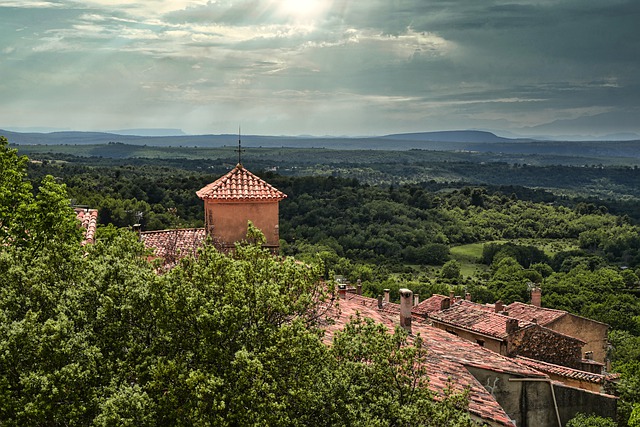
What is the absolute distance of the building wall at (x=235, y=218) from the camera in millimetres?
21609

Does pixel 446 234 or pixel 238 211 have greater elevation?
pixel 238 211

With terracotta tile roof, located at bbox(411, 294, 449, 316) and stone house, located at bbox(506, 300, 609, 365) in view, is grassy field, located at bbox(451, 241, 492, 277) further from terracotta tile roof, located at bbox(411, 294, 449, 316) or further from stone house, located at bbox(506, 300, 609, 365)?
terracotta tile roof, located at bbox(411, 294, 449, 316)

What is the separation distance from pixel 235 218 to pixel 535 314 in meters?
25.5

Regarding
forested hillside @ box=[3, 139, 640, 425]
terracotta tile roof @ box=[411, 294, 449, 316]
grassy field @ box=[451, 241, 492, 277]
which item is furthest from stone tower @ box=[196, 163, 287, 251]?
grassy field @ box=[451, 241, 492, 277]

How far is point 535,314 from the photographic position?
4088cm

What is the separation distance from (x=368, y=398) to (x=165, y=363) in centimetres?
357

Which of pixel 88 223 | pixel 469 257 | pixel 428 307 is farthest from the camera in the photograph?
pixel 469 257

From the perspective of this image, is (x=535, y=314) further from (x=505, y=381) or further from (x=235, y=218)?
(x=235, y=218)

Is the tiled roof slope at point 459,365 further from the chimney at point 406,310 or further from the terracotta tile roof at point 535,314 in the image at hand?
the terracotta tile roof at point 535,314

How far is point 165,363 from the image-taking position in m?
11.5

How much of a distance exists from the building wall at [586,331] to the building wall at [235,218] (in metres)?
23.0

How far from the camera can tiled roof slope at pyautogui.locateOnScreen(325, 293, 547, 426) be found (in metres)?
16.3

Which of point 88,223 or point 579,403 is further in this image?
point 88,223

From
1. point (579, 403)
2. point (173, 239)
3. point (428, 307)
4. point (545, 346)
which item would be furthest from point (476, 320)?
point (173, 239)
